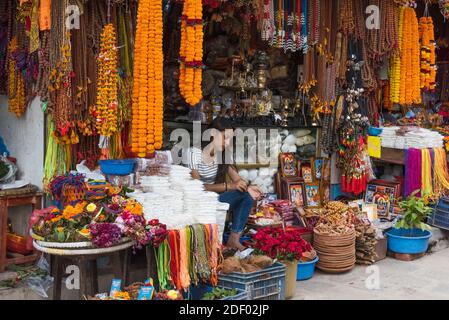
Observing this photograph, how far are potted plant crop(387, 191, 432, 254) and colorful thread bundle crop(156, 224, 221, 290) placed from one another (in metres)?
2.58

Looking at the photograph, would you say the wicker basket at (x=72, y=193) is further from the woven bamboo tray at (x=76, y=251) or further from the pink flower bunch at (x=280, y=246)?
the pink flower bunch at (x=280, y=246)

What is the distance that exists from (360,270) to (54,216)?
10.3 feet

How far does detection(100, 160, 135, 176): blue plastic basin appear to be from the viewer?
15.3 feet

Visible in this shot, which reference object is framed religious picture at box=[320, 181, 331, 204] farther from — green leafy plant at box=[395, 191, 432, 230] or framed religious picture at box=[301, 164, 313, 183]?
green leafy plant at box=[395, 191, 432, 230]

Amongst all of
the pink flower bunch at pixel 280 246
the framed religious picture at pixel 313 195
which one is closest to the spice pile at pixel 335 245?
the pink flower bunch at pixel 280 246

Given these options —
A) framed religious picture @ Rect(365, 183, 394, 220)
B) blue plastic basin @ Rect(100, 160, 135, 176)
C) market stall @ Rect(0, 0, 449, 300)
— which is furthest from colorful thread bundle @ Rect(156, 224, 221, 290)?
framed religious picture @ Rect(365, 183, 394, 220)

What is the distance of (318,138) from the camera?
6902 mm

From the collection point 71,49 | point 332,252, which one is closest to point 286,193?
point 332,252

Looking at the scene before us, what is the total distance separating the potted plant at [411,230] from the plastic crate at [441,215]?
1.97 feet

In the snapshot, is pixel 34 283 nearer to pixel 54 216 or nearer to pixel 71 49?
pixel 54 216

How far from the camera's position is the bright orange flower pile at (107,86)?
461 centimetres

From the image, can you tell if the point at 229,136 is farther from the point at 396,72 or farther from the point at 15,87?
the point at 396,72
